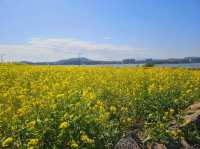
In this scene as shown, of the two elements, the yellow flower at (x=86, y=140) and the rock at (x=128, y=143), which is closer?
the yellow flower at (x=86, y=140)

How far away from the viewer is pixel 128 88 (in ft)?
37.3

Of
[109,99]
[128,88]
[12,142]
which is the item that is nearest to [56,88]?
[109,99]

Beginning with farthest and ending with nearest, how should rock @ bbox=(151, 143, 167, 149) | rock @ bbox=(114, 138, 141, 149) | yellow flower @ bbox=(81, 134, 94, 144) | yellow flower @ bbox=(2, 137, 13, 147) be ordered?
1. rock @ bbox=(151, 143, 167, 149)
2. rock @ bbox=(114, 138, 141, 149)
3. yellow flower @ bbox=(81, 134, 94, 144)
4. yellow flower @ bbox=(2, 137, 13, 147)

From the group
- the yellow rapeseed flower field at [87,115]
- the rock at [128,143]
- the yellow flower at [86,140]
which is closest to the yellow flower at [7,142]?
the yellow rapeseed flower field at [87,115]

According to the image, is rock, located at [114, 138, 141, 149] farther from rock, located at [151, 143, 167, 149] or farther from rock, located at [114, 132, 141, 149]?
rock, located at [151, 143, 167, 149]

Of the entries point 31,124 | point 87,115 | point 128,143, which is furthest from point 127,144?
point 31,124

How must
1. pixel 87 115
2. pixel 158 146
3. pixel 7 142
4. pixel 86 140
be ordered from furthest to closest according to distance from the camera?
pixel 158 146 → pixel 87 115 → pixel 86 140 → pixel 7 142

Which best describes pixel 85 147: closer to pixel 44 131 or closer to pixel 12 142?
pixel 44 131

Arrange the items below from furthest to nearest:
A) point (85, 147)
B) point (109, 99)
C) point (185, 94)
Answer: point (185, 94)
point (109, 99)
point (85, 147)

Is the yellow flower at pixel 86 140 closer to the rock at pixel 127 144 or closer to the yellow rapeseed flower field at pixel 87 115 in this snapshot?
the yellow rapeseed flower field at pixel 87 115

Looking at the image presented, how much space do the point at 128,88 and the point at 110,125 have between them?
3.50 m

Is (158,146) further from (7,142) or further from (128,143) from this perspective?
(7,142)

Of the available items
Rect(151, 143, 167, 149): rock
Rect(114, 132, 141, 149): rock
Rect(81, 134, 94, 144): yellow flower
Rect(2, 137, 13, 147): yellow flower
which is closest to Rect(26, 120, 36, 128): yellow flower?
Rect(2, 137, 13, 147): yellow flower

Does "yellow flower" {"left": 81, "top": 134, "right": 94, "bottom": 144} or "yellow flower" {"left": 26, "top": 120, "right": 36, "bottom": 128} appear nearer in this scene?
"yellow flower" {"left": 26, "top": 120, "right": 36, "bottom": 128}
